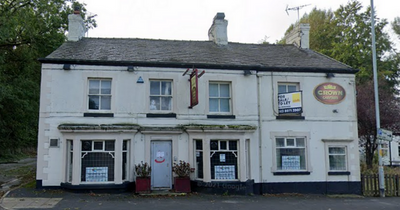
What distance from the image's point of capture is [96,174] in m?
13.8

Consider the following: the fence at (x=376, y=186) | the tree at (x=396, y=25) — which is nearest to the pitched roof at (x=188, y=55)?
the fence at (x=376, y=186)

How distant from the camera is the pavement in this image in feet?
37.7

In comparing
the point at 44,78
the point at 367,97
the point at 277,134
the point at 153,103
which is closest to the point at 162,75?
the point at 153,103

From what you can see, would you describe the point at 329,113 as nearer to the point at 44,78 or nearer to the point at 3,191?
the point at 44,78

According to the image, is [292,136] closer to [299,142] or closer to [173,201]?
[299,142]

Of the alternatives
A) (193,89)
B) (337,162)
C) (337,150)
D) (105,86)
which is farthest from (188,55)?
(337,162)

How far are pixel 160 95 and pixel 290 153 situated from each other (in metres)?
6.50

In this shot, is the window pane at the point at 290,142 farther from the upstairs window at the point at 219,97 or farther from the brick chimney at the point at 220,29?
the brick chimney at the point at 220,29

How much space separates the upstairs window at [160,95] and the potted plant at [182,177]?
261cm

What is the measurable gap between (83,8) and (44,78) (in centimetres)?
1115

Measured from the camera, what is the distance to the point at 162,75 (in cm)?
1487

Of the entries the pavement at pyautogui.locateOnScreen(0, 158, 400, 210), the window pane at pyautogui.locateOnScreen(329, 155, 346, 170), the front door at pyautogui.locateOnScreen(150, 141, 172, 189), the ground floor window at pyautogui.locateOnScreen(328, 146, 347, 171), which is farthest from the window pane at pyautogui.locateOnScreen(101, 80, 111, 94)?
the window pane at pyautogui.locateOnScreen(329, 155, 346, 170)

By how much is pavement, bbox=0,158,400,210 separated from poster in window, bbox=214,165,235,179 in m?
0.89

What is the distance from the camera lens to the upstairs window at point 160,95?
14836 millimetres
